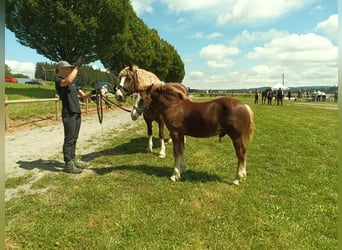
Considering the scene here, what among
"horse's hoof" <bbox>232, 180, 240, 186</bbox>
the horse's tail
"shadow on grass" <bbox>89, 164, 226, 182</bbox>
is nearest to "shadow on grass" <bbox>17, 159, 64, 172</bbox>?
"shadow on grass" <bbox>89, 164, 226, 182</bbox>

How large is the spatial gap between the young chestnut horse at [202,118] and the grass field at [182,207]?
63 cm

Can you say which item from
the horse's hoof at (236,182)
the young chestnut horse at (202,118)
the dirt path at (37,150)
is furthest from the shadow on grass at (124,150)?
the horse's hoof at (236,182)

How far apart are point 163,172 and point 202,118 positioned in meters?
1.55

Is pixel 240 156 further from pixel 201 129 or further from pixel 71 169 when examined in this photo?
pixel 71 169

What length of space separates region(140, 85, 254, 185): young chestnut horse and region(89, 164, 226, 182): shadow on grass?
0.79 ft

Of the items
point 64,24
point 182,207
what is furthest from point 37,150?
point 64,24

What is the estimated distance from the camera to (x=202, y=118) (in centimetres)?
559

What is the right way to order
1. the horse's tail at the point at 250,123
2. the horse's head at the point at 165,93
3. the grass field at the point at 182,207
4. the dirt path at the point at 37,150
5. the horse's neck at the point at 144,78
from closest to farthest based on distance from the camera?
the grass field at the point at 182,207, the horse's tail at the point at 250,123, the horse's head at the point at 165,93, the dirt path at the point at 37,150, the horse's neck at the point at 144,78

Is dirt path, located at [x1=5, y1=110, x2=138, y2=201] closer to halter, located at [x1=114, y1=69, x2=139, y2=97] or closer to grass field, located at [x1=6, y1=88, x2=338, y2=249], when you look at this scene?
grass field, located at [x1=6, y1=88, x2=338, y2=249]

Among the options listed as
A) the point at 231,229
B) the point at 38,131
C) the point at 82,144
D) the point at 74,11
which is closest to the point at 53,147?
the point at 82,144

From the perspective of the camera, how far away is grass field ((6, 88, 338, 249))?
3.63 metres

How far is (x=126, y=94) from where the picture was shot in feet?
22.6

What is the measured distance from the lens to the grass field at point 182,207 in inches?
143

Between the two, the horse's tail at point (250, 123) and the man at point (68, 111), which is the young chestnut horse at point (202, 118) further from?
the man at point (68, 111)
